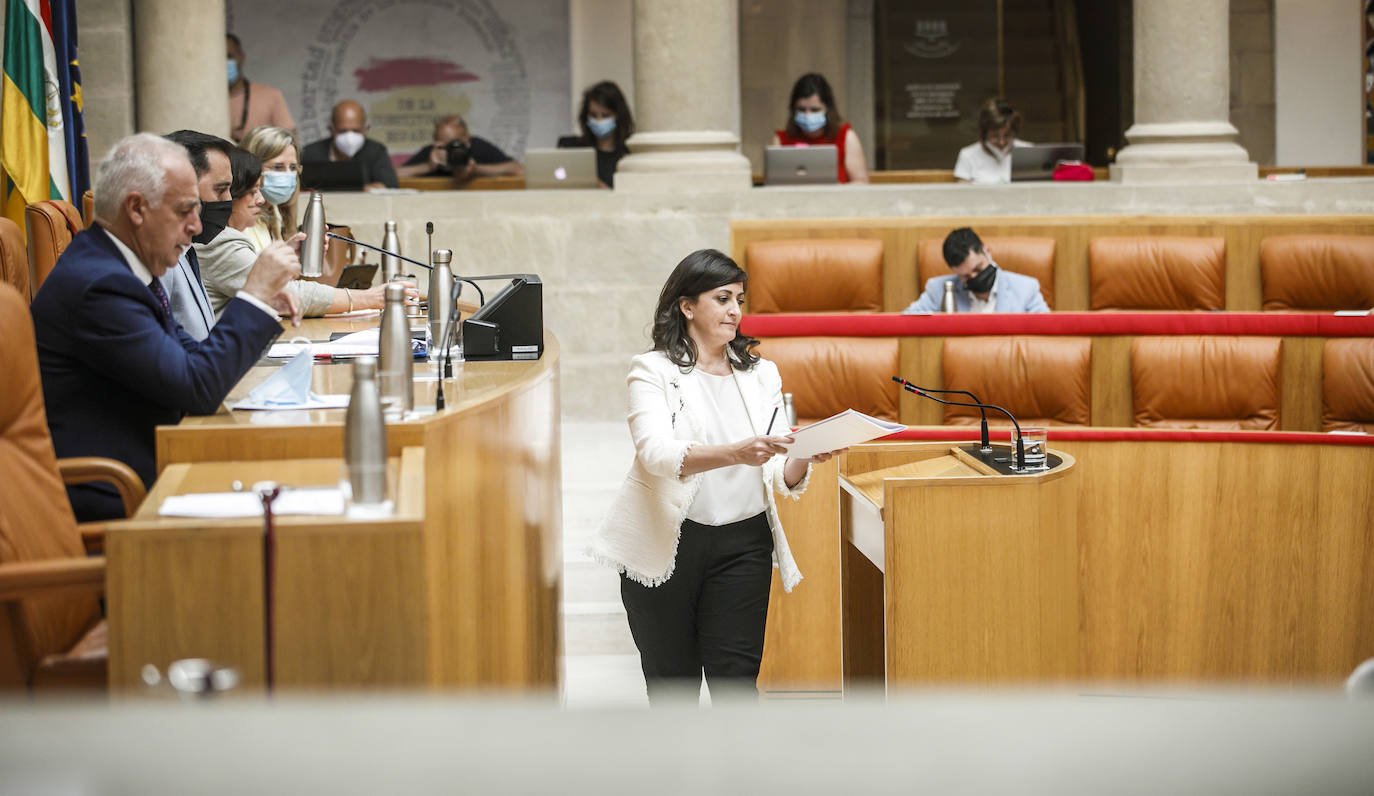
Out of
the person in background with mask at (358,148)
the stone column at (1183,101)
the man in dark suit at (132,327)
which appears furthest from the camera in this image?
the person in background with mask at (358,148)

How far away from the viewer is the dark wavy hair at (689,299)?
3.17m

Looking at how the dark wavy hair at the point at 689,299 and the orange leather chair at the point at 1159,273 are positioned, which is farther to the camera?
the orange leather chair at the point at 1159,273

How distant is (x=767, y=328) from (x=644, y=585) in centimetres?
222

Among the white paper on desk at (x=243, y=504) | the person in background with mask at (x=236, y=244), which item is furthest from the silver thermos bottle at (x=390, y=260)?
the white paper on desk at (x=243, y=504)

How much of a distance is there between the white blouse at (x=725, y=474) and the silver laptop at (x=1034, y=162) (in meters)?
4.41

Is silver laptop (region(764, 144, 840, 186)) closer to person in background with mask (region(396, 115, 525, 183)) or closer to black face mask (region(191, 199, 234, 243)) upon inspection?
person in background with mask (region(396, 115, 525, 183))

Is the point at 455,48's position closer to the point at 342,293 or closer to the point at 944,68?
the point at 944,68

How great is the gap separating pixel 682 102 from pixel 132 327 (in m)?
5.14

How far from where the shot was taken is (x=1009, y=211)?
7082mm

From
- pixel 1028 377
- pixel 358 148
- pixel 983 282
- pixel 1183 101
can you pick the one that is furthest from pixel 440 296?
pixel 1183 101

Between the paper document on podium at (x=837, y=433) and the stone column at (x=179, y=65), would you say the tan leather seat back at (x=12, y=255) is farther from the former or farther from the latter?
the stone column at (x=179, y=65)

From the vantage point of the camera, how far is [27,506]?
2.27m

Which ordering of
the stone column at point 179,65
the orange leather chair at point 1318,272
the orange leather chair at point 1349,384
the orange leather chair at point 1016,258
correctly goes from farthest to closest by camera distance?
the stone column at point 179,65, the orange leather chair at point 1016,258, the orange leather chair at point 1318,272, the orange leather chair at point 1349,384

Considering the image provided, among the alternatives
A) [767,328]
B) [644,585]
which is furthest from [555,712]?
[767,328]
